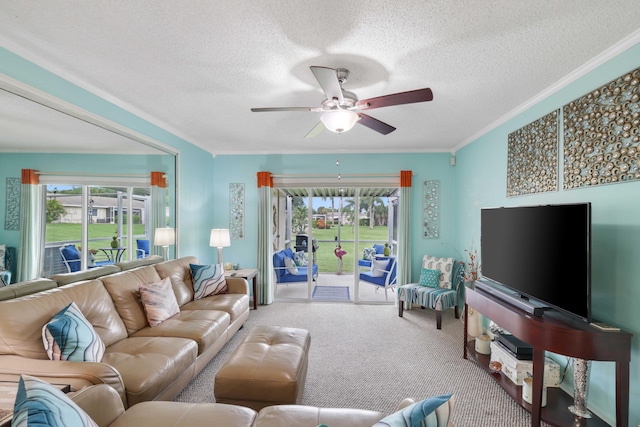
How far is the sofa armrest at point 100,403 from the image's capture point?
131 centimetres

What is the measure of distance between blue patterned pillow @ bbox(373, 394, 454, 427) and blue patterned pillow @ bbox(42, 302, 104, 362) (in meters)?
1.85

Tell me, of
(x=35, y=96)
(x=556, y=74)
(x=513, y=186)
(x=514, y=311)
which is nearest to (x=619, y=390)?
(x=514, y=311)

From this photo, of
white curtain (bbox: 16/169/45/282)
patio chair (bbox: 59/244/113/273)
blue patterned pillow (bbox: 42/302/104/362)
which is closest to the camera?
blue patterned pillow (bbox: 42/302/104/362)

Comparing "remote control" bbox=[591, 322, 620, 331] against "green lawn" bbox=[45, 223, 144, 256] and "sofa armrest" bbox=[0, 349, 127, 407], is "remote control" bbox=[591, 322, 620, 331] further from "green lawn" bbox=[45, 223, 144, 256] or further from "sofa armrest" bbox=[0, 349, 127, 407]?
"green lawn" bbox=[45, 223, 144, 256]

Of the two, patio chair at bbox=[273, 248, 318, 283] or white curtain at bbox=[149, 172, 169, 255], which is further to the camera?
patio chair at bbox=[273, 248, 318, 283]

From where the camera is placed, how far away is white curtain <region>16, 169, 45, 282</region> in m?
2.10

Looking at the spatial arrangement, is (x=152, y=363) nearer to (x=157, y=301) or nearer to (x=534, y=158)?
(x=157, y=301)

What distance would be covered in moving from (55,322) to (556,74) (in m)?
3.89

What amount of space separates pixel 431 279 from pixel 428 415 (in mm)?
3682

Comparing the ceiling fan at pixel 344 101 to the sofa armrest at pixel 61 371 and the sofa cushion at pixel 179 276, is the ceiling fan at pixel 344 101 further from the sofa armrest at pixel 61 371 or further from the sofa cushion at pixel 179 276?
the sofa cushion at pixel 179 276

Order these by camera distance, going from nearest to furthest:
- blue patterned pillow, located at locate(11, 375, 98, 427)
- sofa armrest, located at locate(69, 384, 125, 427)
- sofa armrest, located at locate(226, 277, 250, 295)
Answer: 1. blue patterned pillow, located at locate(11, 375, 98, 427)
2. sofa armrest, located at locate(69, 384, 125, 427)
3. sofa armrest, located at locate(226, 277, 250, 295)

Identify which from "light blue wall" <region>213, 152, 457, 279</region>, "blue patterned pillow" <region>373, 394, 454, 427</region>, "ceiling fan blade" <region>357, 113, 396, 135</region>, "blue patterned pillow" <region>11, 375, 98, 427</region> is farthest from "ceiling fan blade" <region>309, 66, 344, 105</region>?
"light blue wall" <region>213, 152, 457, 279</region>

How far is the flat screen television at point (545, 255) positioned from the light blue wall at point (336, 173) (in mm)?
1909

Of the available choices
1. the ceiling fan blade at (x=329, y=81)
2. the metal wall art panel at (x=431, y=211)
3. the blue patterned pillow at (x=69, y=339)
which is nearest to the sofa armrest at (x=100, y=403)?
the blue patterned pillow at (x=69, y=339)
